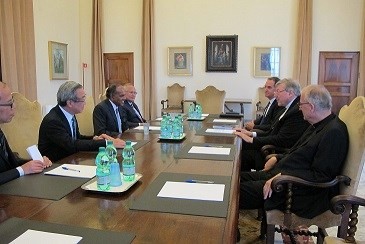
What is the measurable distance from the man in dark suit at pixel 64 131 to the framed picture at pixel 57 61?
4626 mm

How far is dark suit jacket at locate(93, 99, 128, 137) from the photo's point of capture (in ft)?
10.4

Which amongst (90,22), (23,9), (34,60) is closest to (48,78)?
(34,60)

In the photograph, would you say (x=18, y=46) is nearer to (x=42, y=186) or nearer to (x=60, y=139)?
(x=60, y=139)

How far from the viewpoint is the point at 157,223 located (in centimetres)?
116

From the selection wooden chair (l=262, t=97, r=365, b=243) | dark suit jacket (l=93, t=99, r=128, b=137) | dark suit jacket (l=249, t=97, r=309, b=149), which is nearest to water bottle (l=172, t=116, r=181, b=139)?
dark suit jacket (l=93, t=99, r=128, b=137)

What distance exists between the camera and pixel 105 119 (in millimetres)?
3295

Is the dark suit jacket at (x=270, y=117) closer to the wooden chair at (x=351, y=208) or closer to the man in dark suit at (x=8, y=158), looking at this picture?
the wooden chair at (x=351, y=208)

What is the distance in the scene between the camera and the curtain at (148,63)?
7422mm

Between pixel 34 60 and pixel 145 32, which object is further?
pixel 145 32

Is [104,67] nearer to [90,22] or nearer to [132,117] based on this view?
[90,22]

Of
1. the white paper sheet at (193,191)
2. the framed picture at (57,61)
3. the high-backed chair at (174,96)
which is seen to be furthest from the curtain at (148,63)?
the white paper sheet at (193,191)

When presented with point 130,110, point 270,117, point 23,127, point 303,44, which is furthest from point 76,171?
point 303,44

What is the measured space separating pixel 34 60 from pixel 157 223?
18.7 feet

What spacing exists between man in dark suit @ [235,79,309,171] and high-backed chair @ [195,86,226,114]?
3.07m
